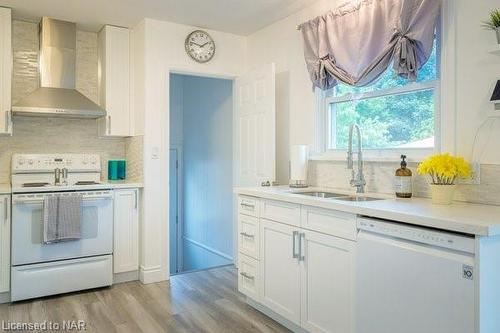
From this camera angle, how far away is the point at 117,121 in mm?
3939

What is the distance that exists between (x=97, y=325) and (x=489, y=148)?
8.93 ft

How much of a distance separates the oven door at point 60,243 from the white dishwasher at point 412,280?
2.37m

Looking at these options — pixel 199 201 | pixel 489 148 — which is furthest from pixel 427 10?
pixel 199 201

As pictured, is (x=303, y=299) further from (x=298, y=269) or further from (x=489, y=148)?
(x=489, y=148)

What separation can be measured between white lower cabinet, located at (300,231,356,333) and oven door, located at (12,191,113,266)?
6.34ft

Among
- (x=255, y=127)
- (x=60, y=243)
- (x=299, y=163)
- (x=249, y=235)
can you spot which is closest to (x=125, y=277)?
(x=60, y=243)

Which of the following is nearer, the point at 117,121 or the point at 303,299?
the point at 303,299

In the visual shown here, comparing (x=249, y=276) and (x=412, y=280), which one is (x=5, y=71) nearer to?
(x=249, y=276)

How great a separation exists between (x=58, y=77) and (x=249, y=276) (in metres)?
2.55

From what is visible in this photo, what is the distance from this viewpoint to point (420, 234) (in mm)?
1753

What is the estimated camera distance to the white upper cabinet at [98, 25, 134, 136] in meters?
3.90

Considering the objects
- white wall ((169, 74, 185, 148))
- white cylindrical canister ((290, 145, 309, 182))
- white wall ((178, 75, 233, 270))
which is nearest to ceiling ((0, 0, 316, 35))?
white wall ((178, 75, 233, 270))

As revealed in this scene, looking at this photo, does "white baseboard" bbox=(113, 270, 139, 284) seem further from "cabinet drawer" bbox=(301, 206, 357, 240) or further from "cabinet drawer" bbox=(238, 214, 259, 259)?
"cabinet drawer" bbox=(301, 206, 357, 240)

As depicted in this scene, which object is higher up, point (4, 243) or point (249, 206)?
point (249, 206)
